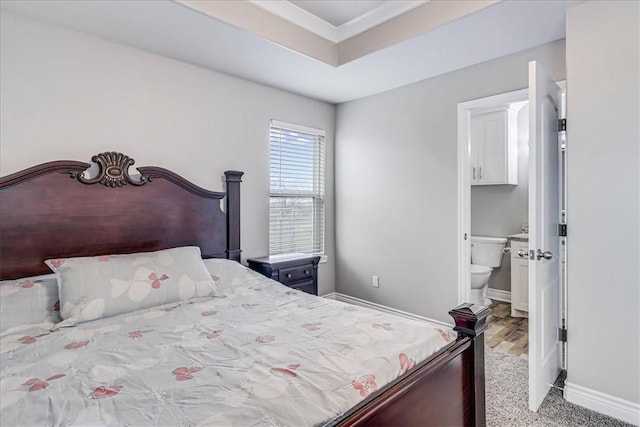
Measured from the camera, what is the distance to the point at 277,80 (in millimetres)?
3244

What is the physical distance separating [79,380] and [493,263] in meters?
4.37

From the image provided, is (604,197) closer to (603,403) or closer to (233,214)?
(603,403)

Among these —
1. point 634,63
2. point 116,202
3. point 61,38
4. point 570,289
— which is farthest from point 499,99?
point 61,38

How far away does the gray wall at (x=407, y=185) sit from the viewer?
305cm

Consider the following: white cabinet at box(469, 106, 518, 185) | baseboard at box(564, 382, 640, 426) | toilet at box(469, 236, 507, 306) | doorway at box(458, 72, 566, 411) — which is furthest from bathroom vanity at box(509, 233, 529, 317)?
baseboard at box(564, 382, 640, 426)

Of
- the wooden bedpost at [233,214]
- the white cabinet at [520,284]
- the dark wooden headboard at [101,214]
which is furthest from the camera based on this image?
the white cabinet at [520,284]

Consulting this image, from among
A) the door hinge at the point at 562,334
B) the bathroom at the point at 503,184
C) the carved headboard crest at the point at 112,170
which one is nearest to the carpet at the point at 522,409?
the door hinge at the point at 562,334

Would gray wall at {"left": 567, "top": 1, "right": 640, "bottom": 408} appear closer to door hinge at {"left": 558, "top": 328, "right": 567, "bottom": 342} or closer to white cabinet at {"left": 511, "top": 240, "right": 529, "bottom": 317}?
door hinge at {"left": 558, "top": 328, "right": 567, "bottom": 342}

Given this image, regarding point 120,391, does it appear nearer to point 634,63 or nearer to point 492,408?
point 492,408

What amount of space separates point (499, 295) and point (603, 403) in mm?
2565

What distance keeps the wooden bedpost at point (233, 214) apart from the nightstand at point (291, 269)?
0.69 ft

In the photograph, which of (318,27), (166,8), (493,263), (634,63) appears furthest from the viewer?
(493,263)

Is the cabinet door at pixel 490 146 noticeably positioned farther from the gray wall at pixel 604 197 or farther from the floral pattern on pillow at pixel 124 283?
the floral pattern on pillow at pixel 124 283

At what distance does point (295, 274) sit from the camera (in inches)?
123
